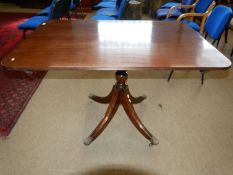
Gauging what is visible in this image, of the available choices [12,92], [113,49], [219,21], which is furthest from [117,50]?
[12,92]

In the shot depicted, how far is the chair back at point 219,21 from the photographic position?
189 cm

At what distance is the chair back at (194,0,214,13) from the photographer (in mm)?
2862

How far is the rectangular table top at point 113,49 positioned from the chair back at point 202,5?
5.08 ft

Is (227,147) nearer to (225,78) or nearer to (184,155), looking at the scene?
(184,155)

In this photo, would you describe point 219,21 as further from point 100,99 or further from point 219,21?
point 100,99

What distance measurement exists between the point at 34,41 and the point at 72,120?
766 mm

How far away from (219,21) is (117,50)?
1.26 m

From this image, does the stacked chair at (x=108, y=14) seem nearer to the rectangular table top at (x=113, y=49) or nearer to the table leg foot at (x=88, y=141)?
the rectangular table top at (x=113, y=49)

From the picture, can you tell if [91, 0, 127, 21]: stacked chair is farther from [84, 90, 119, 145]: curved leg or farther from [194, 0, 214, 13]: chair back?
[84, 90, 119, 145]: curved leg

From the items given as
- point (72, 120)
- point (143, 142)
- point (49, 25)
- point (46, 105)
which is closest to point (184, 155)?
point (143, 142)

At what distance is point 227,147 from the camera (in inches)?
62.4

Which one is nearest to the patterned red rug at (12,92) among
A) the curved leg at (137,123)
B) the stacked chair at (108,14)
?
the curved leg at (137,123)

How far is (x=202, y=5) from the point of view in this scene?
2992 mm

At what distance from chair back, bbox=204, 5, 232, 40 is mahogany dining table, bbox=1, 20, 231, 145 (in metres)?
0.45
